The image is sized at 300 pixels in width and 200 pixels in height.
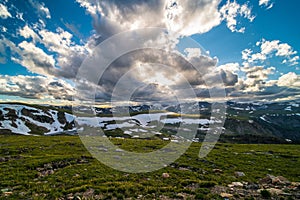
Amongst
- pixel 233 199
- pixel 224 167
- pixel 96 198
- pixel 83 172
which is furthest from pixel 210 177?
pixel 83 172

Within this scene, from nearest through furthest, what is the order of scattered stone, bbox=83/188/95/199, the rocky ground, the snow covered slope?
scattered stone, bbox=83/188/95/199
the rocky ground
the snow covered slope

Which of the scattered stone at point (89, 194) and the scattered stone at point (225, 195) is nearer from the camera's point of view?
the scattered stone at point (89, 194)

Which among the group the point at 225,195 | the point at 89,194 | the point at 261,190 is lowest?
the point at 225,195

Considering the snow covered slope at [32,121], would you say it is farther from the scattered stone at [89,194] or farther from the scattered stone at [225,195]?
the scattered stone at [225,195]

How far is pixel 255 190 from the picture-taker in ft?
40.7

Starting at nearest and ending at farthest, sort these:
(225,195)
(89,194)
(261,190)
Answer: (89,194), (225,195), (261,190)

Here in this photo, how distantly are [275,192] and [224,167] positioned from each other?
8660mm

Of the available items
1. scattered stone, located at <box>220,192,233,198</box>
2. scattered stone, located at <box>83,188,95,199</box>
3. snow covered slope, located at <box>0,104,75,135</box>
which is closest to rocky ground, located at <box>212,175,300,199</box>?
scattered stone, located at <box>220,192,233,198</box>

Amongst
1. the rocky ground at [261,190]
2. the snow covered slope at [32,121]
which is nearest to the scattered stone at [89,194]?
the rocky ground at [261,190]

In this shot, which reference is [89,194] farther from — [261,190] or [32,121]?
[32,121]

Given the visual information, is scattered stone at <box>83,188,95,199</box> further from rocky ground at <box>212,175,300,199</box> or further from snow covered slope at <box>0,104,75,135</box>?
snow covered slope at <box>0,104,75,135</box>

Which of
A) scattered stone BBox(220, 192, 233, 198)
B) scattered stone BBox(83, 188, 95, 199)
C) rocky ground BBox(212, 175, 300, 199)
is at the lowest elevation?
rocky ground BBox(212, 175, 300, 199)

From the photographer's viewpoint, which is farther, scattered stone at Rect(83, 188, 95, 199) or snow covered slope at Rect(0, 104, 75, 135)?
snow covered slope at Rect(0, 104, 75, 135)

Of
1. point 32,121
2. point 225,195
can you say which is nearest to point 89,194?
point 225,195
